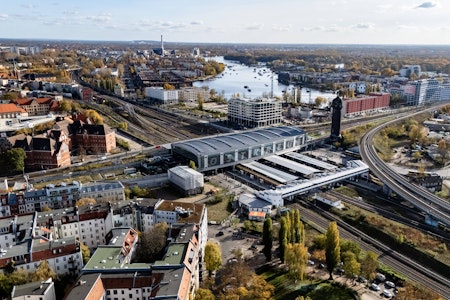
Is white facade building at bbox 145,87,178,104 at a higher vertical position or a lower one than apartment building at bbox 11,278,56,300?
higher

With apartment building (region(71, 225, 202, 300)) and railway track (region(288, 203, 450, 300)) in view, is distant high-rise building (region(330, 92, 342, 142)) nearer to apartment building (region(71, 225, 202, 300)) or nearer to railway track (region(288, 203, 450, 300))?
railway track (region(288, 203, 450, 300))

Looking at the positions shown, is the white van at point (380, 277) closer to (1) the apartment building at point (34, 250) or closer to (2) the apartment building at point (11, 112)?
(1) the apartment building at point (34, 250)

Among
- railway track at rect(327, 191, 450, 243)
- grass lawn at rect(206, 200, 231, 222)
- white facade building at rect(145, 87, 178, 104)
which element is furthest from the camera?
white facade building at rect(145, 87, 178, 104)

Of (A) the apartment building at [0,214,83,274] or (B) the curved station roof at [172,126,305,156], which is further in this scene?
(B) the curved station roof at [172,126,305,156]

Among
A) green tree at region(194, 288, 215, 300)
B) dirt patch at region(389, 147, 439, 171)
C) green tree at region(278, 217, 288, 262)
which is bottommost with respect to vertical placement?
dirt patch at region(389, 147, 439, 171)

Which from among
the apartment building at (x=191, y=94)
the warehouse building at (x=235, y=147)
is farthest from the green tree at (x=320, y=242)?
the apartment building at (x=191, y=94)

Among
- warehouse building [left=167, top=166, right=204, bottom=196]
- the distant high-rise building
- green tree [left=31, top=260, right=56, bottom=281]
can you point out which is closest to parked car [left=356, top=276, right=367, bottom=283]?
warehouse building [left=167, top=166, right=204, bottom=196]

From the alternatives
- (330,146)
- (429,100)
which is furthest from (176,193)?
(429,100)
